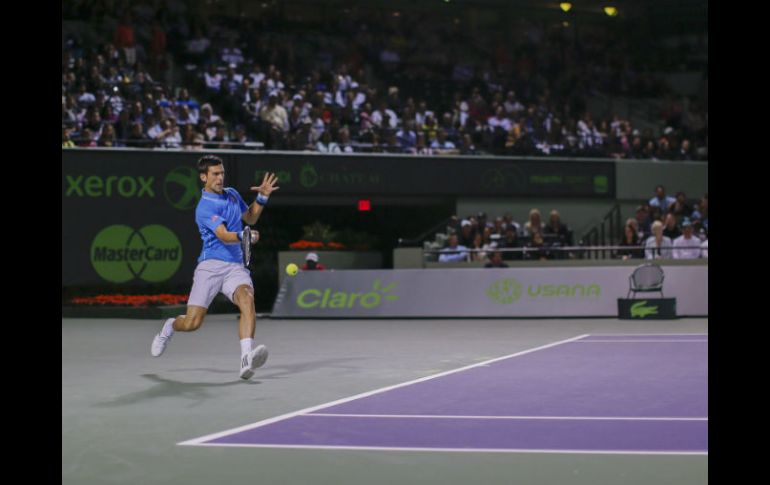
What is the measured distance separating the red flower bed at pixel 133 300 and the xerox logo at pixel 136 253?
3.64 feet

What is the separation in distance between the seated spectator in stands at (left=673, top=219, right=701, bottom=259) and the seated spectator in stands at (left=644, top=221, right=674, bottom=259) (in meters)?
0.20

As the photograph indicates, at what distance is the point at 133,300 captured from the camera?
28016mm

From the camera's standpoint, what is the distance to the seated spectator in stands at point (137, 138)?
29.0 meters

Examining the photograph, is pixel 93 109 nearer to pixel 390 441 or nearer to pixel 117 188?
pixel 117 188

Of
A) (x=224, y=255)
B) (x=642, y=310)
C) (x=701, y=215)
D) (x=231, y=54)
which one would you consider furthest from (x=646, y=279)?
(x=231, y=54)

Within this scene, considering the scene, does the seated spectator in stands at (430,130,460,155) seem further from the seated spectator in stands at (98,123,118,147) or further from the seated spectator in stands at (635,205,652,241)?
the seated spectator in stands at (98,123,118,147)

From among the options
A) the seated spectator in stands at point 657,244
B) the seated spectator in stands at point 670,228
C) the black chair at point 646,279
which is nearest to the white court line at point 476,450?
the black chair at point 646,279

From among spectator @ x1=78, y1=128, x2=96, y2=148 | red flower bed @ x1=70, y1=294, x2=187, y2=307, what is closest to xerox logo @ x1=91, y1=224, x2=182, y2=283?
red flower bed @ x1=70, y1=294, x2=187, y2=307

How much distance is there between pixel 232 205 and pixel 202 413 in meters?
3.13

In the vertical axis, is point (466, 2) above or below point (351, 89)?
above

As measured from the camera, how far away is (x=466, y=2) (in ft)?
134

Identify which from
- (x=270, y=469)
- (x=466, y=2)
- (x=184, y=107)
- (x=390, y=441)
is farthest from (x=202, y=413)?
(x=466, y=2)

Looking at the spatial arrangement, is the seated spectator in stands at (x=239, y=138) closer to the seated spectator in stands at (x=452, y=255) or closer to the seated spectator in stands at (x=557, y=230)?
the seated spectator in stands at (x=452, y=255)

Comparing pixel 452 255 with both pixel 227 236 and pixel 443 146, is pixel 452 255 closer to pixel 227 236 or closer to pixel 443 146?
pixel 443 146
